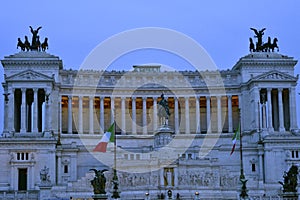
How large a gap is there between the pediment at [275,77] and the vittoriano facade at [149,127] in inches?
5.8

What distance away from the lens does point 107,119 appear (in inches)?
4227

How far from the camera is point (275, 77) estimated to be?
100000mm

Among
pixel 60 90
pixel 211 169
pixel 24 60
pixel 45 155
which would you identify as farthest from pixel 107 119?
pixel 211 169

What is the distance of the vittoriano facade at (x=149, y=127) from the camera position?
7900 centimetres

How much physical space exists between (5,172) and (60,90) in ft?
67.4

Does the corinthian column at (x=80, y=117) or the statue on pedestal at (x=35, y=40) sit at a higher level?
the statue on pedestal at (x=35, y=40)

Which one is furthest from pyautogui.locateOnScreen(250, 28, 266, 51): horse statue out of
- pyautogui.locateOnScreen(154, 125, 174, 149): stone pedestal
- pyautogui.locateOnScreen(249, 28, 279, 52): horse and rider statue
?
pyautogui.locateOnScreen(154, 125, 174, 149): stone pedestal

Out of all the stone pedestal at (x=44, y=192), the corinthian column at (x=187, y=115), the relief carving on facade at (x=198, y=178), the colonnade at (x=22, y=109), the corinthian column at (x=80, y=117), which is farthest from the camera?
the corinthian column at (x=187, y=115)

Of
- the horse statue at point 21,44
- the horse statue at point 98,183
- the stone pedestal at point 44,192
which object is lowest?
the stone pedestal at point 44,192

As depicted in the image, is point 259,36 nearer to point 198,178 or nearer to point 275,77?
point 275,77

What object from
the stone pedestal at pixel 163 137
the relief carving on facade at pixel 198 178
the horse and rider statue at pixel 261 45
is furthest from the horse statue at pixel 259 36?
the relief carving on facade at pixel 198 178

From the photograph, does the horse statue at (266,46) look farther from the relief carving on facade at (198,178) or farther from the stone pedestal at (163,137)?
the relief carving on facade at (198,178)

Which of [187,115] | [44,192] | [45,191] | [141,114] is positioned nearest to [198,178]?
[45,191]

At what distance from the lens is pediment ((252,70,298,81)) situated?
327 ft
